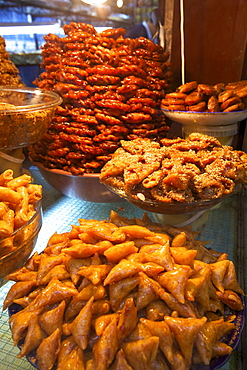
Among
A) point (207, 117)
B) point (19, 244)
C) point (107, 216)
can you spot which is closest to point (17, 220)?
point (19, 244)

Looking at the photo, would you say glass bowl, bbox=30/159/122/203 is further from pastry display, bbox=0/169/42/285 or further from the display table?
pastry display, bbox=0/169/42/285

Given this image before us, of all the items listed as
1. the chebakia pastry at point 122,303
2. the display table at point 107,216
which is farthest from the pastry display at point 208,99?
the chebakia pastry at point 122,303

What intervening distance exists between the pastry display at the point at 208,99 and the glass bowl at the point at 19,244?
2.98 ft

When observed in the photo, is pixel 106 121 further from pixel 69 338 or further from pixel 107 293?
pixel 69 338

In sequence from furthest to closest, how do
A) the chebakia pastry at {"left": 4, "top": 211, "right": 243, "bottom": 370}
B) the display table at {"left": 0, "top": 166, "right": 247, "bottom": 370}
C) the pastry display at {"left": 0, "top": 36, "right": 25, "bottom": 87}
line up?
1. the pastry display at {"left": 0, "top": 36, "right": 25, "bottom": 87}
2. the display table at {"left": 0, "top": 166, "right": 247, "bottom": 370}
3. the chebakia pastry at {"left": 4, "top": 211, "right": 243, "bottom": 370}

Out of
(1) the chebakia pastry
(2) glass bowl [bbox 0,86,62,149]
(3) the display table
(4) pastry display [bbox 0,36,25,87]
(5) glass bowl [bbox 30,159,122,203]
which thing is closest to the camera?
(1) the chebakia pastry

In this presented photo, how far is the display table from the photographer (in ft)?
2.81

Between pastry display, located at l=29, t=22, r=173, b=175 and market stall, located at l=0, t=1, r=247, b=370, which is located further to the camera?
pastry display, located at l=29, t=22, r=173, b=175

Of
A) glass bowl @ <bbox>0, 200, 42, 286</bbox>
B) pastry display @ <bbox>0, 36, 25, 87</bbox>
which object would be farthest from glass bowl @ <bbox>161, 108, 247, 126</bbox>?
pastry display @ <bbox>0, 36, 25, 87</bbox>

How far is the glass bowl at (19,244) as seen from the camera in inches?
34.6

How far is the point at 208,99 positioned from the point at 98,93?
0.58m

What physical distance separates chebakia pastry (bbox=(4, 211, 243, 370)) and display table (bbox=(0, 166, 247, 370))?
0.19m

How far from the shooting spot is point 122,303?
28.5 inches

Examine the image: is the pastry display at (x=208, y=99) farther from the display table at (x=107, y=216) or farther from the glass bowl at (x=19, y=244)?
the glass bowl at (x=19, y=244)
